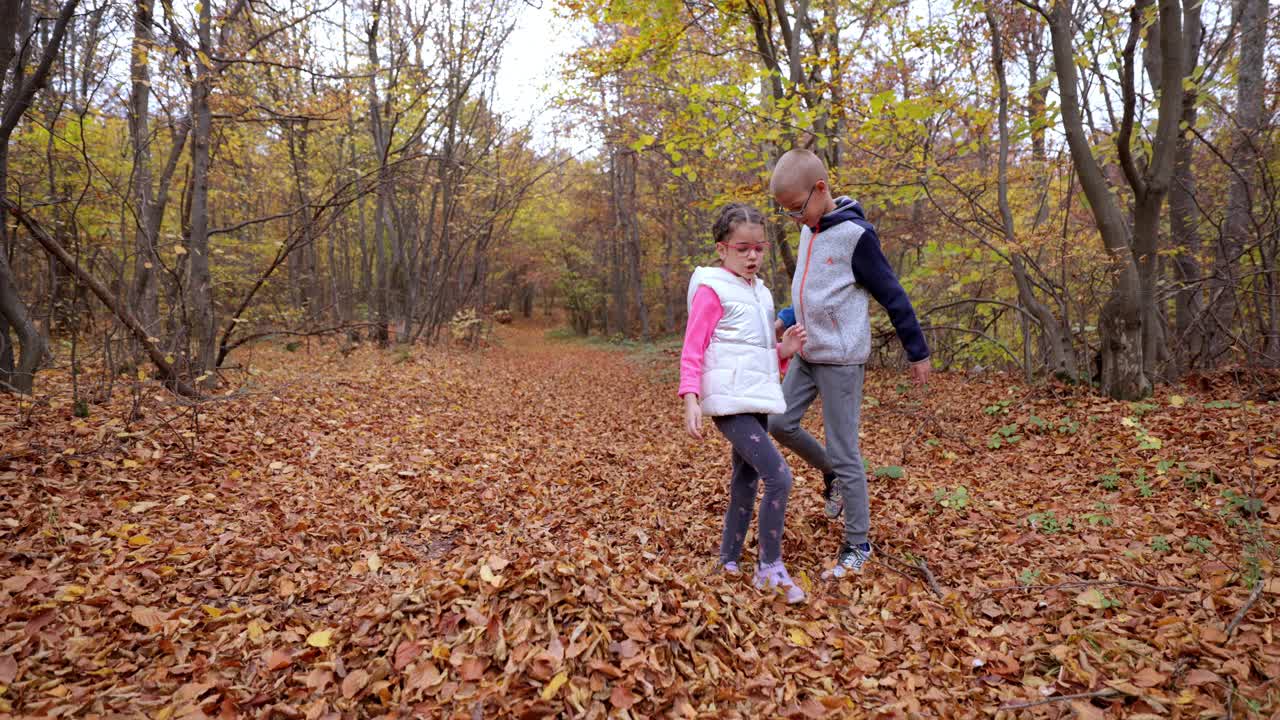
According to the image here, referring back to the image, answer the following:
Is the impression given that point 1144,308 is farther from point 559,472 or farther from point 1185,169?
point 559,472

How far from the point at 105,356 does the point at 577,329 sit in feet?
76.1

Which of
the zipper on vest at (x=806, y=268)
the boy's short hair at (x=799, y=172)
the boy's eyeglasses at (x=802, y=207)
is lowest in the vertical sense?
the zipper on vest at (x=806, y=268)

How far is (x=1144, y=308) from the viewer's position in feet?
17.9

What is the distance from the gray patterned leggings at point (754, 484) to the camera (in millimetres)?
2582

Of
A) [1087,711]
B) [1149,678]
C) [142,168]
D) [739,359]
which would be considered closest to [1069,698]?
[1087,711]

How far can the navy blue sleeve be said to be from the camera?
2715mm

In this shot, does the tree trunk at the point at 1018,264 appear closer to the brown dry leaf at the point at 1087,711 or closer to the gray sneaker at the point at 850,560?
the gray sneaker at the point at 850,560

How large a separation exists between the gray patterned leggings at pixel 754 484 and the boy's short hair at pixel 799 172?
1.11 metres

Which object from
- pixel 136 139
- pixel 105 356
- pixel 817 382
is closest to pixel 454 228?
pixel 136 139

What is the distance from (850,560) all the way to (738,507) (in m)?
0.65

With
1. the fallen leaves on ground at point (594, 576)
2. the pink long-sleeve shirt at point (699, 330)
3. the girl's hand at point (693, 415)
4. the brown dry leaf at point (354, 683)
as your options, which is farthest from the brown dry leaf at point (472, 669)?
the pink long-sleeve shirt at point (699, 330)

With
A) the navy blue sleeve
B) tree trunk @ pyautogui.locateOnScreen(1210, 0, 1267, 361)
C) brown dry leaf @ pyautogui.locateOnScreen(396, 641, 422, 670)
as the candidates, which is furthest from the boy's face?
tree trunk @ pyautogui.locateOnScreen(1210, 0, 1267, 361)

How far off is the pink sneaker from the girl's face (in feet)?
4.55

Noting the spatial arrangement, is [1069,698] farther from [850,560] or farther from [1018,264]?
[1018,264]
